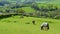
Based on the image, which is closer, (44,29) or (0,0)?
(44,29)

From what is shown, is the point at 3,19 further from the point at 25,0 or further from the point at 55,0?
the point at 55,0

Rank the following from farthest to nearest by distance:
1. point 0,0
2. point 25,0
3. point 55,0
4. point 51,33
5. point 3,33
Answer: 1. point 55,0
2. point 25,0
3. point 0,0
4. point 51,33
5. point 3,33

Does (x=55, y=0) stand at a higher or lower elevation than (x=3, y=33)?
lower

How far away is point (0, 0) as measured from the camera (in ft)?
115

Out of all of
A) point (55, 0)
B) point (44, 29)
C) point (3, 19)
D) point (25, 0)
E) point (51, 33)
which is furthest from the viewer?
point (55, 0)

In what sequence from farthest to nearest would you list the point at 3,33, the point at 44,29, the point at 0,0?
the point at 0,0, the point at 44,29, the point at 3,33

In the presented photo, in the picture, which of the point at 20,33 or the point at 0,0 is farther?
the point at 0,0

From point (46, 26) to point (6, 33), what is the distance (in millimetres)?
3894

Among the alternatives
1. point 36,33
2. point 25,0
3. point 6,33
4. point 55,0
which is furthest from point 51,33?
point 55,0

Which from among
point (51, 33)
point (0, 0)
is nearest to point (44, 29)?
point (51, 33)

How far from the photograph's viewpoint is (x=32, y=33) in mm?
11242

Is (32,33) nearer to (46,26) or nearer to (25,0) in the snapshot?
(46,26)

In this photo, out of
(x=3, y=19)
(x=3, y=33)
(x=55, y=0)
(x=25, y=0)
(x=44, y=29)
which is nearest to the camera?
(x=3, y=33)

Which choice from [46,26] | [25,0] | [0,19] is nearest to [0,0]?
[25,0]
